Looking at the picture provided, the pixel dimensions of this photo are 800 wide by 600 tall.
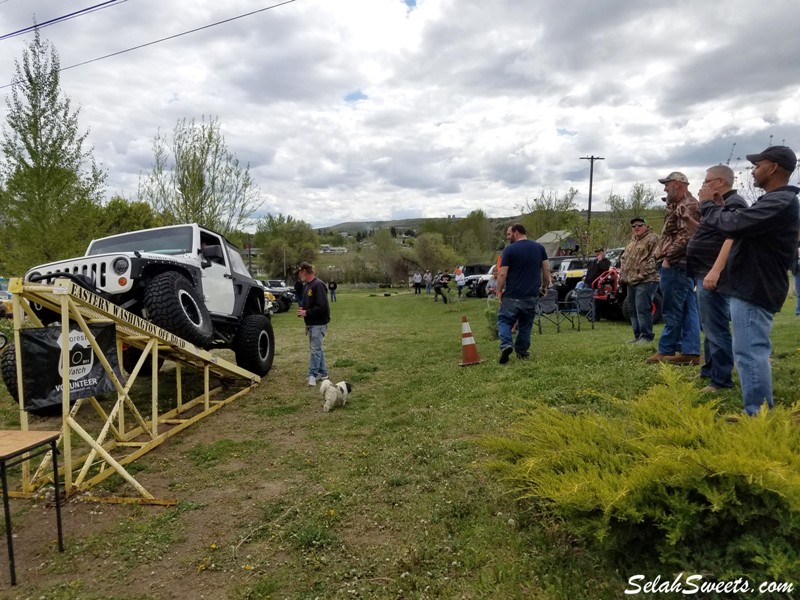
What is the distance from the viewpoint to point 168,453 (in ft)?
14.8

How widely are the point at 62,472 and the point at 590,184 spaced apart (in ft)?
130

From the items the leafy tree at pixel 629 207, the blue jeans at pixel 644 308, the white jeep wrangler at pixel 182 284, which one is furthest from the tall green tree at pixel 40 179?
the leafy tree at pixel 629 207

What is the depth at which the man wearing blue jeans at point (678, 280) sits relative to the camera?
473 cm

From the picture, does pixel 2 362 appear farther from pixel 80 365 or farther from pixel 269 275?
pixel 269 275

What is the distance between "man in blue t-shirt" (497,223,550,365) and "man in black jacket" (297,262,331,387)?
2.36 meters

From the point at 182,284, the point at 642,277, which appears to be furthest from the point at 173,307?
the point at 642,277

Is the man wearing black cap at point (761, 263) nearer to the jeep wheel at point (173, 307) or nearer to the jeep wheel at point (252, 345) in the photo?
the jeep wheel at point (173, 307)

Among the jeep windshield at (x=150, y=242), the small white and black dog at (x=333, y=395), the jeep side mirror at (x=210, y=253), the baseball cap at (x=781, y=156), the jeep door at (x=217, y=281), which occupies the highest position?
the baseball cap at (x=781, y=156)

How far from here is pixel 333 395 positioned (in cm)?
570

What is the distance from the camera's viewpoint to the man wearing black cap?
2.82 m

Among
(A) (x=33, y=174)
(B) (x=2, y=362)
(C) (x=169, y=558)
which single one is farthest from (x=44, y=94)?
(C) (x=169, y=558)

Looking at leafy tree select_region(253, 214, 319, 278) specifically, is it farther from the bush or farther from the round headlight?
the bush

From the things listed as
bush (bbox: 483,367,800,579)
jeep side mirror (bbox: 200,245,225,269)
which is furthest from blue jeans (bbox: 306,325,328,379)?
bush (bbox: 483,367,800,579)

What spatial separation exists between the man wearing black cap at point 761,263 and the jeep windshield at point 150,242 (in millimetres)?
5804
